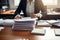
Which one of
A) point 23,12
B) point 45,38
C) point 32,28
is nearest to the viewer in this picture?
point 45,38

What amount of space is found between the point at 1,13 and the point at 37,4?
68 cm

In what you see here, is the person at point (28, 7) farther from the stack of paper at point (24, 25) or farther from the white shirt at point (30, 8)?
the stack of paper at point (24, 25)

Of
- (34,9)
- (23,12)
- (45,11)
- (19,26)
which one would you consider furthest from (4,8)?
(19,26)

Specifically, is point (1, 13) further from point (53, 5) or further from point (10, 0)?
point (53, 5)

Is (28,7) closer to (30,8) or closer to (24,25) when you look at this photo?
(30,8)

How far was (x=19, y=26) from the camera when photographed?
55.3 inches

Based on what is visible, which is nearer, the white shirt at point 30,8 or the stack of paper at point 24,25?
the stack of paper at point 24,25

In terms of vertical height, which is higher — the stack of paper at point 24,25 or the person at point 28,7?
the person at point 28,7

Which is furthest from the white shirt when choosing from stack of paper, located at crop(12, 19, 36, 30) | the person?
stack of paper, located at crop(12, 19, 36, 30)

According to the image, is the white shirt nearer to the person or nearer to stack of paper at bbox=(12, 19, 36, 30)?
the person

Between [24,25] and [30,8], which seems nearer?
[24,25]

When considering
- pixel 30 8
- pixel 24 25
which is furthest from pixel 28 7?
pixel 24 25

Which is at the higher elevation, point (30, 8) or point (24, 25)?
point (30, 8)

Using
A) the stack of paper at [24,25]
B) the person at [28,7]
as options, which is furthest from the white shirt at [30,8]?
the stack of paper at [24,25]
